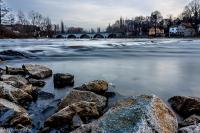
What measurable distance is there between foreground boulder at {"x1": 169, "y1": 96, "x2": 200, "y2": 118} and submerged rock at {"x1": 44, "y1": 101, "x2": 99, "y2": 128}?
81.6 inches

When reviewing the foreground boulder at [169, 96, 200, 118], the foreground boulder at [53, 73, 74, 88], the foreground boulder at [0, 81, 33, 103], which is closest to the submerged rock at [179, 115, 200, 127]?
the foreground boulder at [169, 96, 200, 118]

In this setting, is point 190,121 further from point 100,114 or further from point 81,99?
point 81,99

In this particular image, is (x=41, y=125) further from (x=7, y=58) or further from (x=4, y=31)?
(x=4, y=31)

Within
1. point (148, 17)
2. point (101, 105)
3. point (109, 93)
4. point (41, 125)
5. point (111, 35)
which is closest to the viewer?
point (41, 125)

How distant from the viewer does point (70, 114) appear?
6234mm

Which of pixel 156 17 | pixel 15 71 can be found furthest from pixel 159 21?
pixel 15 71

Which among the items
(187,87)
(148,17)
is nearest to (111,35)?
(148,17)

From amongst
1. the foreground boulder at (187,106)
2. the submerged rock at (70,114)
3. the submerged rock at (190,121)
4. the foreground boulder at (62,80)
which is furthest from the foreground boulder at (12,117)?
the foreground boulder at (62,80)

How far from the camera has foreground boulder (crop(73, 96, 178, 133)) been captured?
14.9 ft

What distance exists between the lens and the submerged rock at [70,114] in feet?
20.3

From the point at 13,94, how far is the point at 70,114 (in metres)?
2.15

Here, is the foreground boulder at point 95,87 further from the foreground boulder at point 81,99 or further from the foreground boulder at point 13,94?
the foreground boulder at point 13,94

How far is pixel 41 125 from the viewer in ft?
21.1

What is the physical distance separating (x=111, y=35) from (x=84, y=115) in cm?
11804
